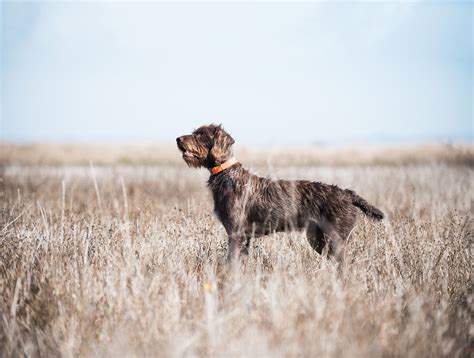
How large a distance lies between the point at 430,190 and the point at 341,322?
314 inches

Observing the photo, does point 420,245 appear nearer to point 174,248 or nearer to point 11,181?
point 174,248

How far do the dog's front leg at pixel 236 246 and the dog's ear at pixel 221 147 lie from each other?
0.90 metres

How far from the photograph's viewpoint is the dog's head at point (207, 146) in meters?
5.13

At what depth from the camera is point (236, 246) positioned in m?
4.64

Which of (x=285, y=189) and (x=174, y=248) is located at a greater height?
(x=285, y=189)

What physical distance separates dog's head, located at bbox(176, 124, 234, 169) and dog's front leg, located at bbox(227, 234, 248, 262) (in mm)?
900

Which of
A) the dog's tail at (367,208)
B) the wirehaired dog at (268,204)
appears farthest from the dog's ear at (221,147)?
the dog's tail at (367,208)

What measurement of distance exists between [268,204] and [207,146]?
964 mm

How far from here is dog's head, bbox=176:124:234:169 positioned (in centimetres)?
513

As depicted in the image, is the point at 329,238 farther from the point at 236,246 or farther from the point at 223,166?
the point at 223,166

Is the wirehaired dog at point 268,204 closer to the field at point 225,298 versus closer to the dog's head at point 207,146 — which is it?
the dog's head at point 207,146

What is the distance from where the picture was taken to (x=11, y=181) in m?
10.0

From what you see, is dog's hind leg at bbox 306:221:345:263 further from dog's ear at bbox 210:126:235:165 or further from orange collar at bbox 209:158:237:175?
dog's ear at bbox 210:126:235:165

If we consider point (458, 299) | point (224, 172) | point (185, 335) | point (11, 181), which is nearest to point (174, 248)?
point (224, 172)
